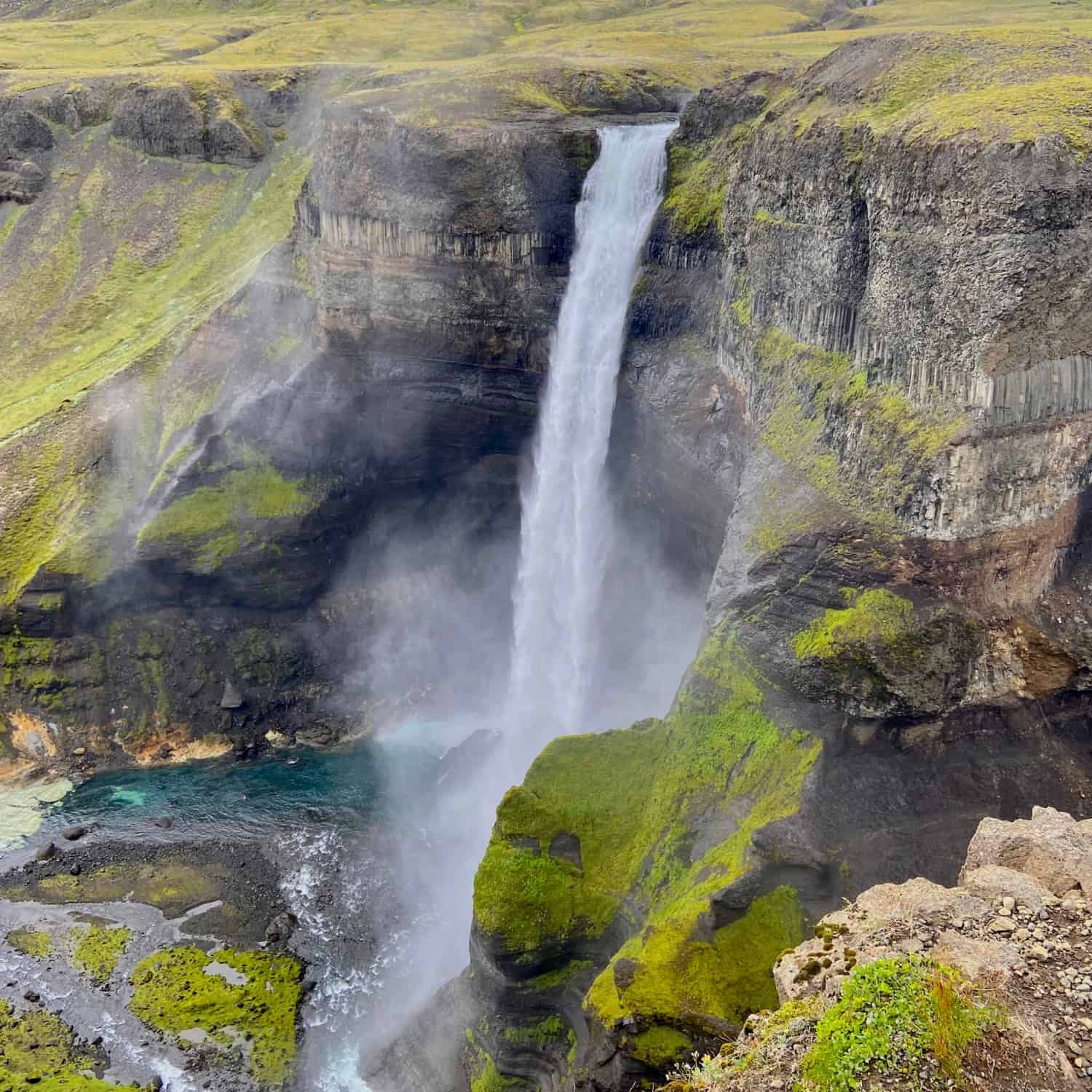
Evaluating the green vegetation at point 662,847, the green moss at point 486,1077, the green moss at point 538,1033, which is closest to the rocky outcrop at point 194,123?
the green vegetation at point 662,847

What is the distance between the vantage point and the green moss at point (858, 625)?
2706cm

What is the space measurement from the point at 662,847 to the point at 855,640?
7893mm

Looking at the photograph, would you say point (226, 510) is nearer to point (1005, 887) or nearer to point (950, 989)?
point (1005, 887)

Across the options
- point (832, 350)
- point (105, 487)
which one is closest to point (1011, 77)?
point (832, 350)

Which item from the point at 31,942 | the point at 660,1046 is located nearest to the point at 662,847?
the point at 660,1046

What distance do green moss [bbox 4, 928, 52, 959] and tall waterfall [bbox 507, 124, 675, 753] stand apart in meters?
20.0

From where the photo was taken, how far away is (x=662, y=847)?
1142 inches

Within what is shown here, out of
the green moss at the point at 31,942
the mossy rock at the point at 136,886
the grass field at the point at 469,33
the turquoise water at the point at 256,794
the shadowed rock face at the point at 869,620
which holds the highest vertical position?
the grass field at the point at 469,33

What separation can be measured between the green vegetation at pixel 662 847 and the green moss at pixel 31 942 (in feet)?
62.9

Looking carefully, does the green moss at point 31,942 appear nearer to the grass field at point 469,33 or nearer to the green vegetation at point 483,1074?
the green vegetation at point 483,1074

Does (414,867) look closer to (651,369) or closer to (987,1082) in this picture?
(651,369)

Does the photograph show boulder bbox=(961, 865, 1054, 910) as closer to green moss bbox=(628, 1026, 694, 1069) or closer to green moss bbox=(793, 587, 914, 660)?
green moss bbox=(628, 1026, 694, 1069)

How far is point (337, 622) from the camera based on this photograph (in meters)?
54.7

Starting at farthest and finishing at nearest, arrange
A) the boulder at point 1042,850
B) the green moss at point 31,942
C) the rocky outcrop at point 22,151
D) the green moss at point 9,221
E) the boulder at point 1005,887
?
the rocky outcrop at point 22,151 < the green moss at point 9,221 < the green moss at point 31,942 < the boulder at point 1042,850 < the boulder at point 1005,887
